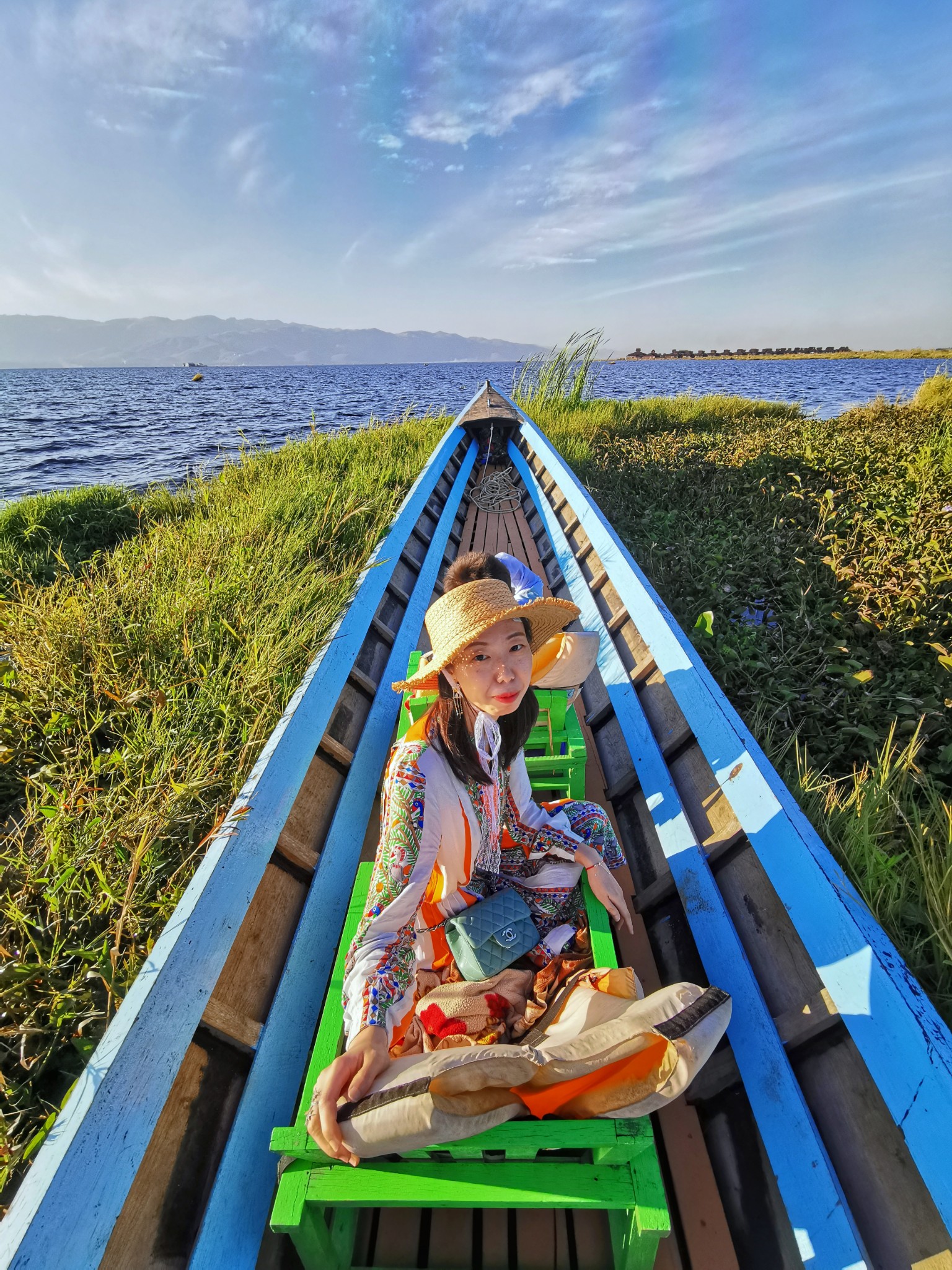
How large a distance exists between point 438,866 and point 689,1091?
0.82 m

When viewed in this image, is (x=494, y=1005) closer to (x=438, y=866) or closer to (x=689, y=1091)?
(x=438, y=866)

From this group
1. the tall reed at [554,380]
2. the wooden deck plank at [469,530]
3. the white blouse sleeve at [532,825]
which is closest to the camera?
the white blouse sleeve at [532,825]

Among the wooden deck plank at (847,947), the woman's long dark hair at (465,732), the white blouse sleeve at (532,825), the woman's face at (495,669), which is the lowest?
the white blouse sleeve at (532,825)

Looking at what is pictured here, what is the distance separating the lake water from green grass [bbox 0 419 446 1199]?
4156 millimetres

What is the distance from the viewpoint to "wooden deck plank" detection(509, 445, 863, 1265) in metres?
1.07

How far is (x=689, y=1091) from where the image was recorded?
57.1 inches

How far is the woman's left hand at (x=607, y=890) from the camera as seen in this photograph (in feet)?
5.30

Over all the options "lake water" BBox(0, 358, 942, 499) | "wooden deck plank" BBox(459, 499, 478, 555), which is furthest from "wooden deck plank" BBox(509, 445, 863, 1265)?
"lake water" BBox(0, 358, 942, 499)

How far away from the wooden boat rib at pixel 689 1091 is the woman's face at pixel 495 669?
695mm

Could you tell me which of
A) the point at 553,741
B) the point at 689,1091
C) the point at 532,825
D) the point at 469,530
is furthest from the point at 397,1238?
the point at 469,530

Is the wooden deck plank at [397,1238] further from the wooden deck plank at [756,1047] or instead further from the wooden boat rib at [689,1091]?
the wooden deck plank at [756,1047]

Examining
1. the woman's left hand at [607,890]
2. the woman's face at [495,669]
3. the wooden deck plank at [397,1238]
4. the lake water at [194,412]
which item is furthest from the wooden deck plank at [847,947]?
the lake water at [194,412]

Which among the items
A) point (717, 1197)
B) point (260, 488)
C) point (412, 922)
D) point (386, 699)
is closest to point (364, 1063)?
point (412, 922)

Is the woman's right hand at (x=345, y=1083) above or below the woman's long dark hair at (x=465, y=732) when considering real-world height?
below
